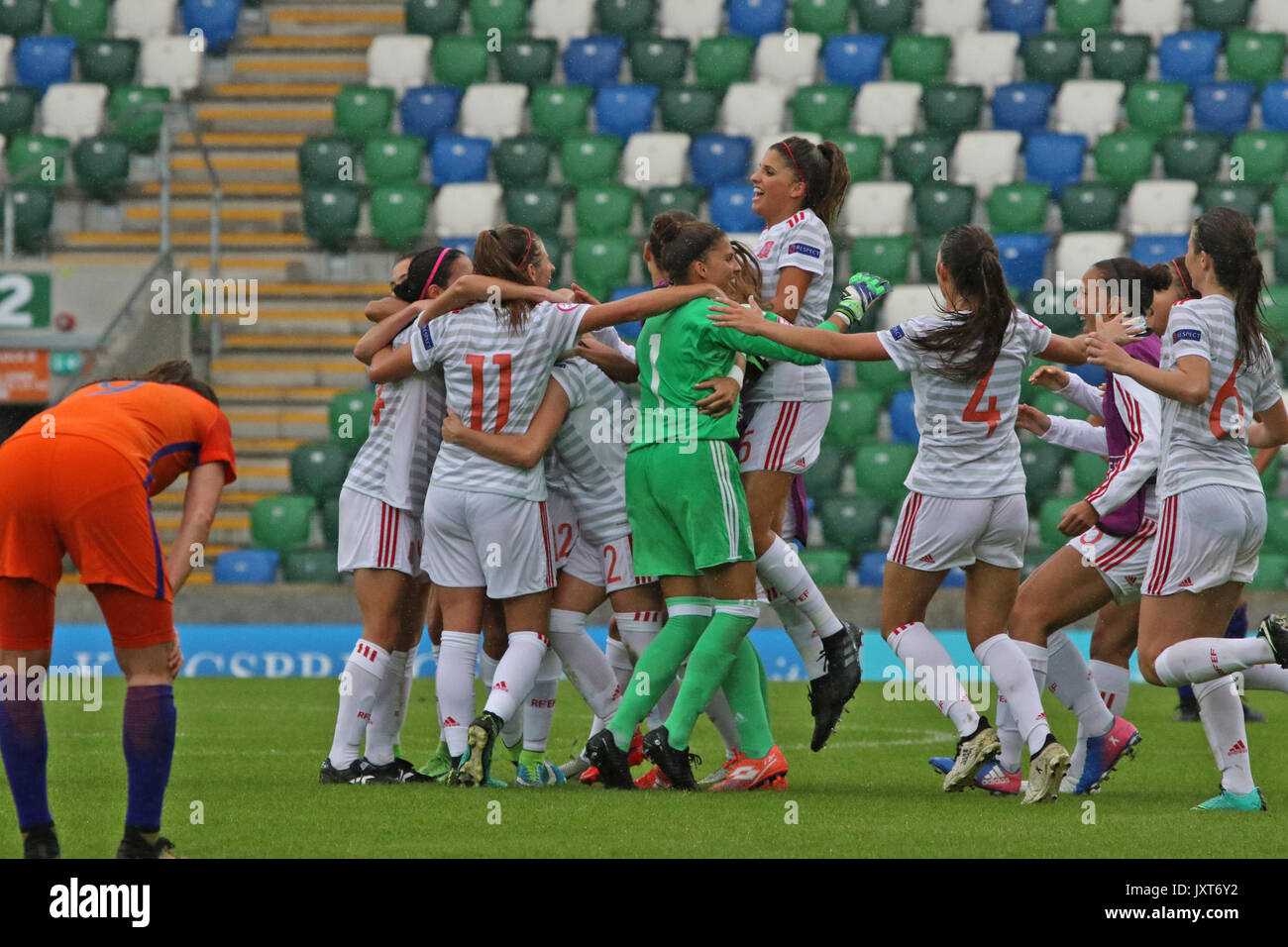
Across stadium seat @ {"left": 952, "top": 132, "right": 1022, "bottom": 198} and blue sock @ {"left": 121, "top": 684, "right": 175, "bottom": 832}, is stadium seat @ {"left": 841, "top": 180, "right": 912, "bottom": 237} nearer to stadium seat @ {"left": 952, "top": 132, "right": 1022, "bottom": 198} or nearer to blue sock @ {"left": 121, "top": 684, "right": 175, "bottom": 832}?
stadium seat @ {"left": 952, "top": 132, "right": 1022, "bottom": 198}

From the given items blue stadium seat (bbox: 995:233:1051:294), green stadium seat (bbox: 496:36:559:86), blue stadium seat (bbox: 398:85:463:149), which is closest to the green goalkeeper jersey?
blue stadium seat (bbox: 995:233:1051:294)

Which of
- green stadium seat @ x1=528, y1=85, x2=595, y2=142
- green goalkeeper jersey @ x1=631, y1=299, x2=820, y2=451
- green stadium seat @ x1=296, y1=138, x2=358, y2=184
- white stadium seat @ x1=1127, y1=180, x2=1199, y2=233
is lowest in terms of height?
green goalkeeper jersey @ x1=631, y1=299, x2=820, y2=451

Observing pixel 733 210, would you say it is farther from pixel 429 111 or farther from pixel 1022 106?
pixel 429 111

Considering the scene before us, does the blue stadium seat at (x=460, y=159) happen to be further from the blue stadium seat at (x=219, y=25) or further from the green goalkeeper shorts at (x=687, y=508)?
the green goalkeeper shorts at (x=687, y=508)

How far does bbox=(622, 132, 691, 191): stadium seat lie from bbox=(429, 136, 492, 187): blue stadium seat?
1.42m

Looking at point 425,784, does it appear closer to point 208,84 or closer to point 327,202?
point 327,202

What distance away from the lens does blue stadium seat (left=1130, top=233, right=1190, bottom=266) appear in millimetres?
14602

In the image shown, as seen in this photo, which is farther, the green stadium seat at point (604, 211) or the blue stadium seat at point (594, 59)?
the blue stadium seat at point (594, 59)

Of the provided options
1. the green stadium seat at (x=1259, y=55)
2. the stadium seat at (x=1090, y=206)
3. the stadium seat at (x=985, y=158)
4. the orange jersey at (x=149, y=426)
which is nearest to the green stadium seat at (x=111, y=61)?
the stadium seat at (x=985, y=158)

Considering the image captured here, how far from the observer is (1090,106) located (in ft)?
54.7

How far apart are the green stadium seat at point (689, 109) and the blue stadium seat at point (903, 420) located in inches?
152

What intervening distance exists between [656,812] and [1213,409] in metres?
2.17

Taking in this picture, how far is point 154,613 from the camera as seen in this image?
14.8ft

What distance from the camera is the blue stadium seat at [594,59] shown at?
58.4 feet
